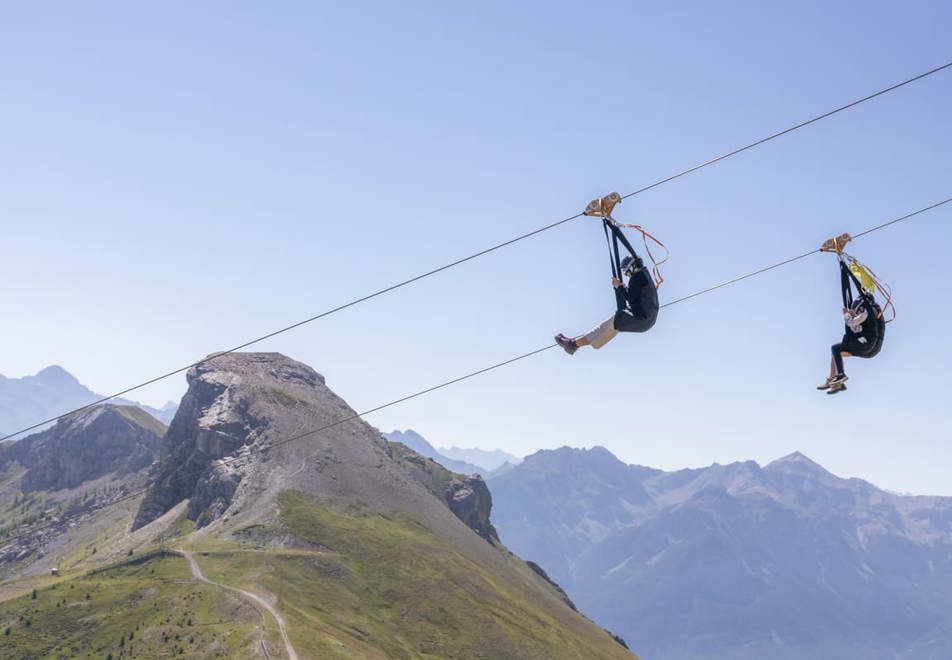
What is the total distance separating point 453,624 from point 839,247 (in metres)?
159

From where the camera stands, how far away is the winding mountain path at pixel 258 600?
114 metres

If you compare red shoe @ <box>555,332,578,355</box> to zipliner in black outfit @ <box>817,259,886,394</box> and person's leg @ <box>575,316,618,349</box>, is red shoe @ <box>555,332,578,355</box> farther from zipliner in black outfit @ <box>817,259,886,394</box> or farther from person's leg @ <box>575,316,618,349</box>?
zipliner in black outfit @ <box>817,259,886,394</box>

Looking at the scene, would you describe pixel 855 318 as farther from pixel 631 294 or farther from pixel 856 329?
pixel 631 294

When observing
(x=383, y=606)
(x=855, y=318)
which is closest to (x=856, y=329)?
(x=855, y=318)

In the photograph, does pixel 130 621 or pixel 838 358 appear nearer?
pixel 838 358

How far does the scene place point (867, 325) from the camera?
27297 millimetres

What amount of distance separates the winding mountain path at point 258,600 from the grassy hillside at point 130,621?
225 cm

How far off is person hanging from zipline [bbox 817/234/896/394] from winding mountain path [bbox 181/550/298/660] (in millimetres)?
98084

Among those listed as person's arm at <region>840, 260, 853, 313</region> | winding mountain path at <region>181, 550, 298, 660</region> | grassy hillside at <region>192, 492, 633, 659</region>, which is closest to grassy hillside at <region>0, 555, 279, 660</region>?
winding mountain path at <region>181, 550, 298, 660</region>

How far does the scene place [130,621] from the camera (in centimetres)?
13338

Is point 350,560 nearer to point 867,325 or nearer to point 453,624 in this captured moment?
point 453,624

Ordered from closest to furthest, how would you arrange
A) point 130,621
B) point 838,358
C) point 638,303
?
point 638,303 → point 838,358 → point 130,621

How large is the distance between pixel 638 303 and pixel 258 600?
131043mm

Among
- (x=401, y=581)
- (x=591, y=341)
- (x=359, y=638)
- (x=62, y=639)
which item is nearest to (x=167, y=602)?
(x=62, y=639)
